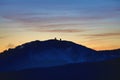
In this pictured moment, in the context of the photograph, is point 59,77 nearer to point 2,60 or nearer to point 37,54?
point 2,60

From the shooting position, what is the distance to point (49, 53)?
557ft

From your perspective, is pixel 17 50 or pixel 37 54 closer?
pixel 17 50

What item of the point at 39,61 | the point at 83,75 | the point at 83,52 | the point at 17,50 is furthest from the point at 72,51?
the point at 83,75

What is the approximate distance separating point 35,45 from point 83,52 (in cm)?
2298

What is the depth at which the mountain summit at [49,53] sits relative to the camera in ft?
495

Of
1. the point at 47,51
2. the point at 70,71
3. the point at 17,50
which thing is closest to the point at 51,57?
the point at 47,51

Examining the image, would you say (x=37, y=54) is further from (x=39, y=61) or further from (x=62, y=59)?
(x=62, y=59)

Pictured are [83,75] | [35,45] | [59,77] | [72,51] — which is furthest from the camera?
[72,51]

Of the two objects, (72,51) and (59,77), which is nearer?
(59,77)

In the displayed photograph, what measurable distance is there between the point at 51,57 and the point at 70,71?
271 ft

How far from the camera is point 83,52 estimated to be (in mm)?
167875

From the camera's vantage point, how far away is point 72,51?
168500mm

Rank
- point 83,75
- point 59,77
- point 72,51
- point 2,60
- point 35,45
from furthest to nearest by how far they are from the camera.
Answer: point 72,51 < point 35,45 < point 2,60 < point 59,77 < point 83,75

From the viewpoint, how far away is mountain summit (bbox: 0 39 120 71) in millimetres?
150750
